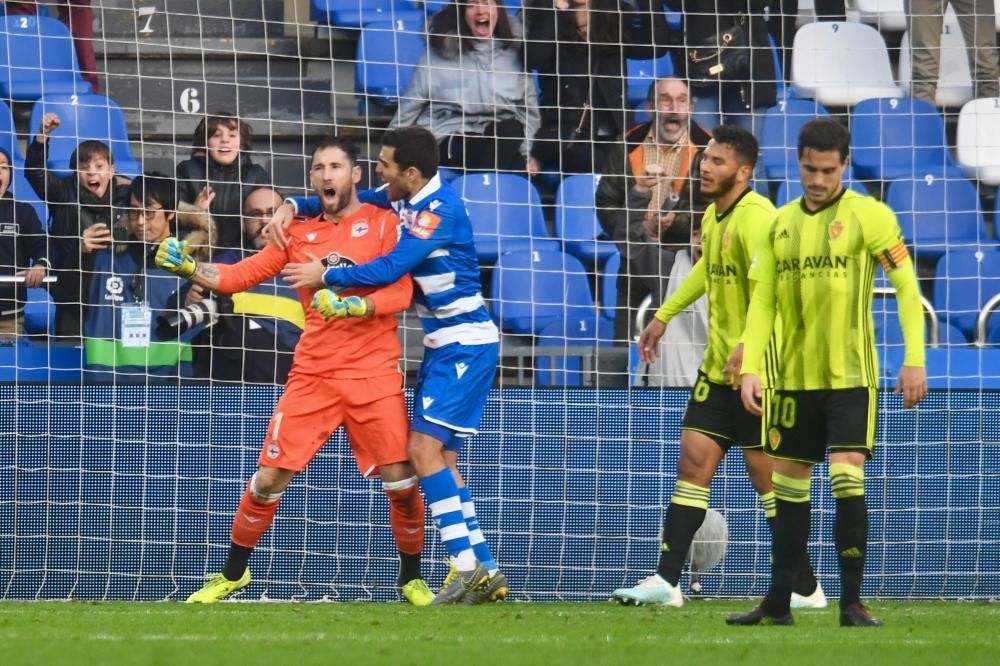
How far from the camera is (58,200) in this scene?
9.08 m

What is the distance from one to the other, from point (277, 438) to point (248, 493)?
0.31 meters

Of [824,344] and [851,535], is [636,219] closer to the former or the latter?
[824,344]

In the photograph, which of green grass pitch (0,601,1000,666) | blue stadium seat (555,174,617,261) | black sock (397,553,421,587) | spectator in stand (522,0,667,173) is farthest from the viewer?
spectator in stand (522,0,667,173)

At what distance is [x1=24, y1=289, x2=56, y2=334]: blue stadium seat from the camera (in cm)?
895

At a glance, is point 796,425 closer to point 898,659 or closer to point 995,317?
point 898,659

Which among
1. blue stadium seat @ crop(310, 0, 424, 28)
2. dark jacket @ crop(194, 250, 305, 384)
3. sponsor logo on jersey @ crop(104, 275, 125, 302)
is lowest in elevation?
dark jacket @ crop(194, 250, 305, 384)

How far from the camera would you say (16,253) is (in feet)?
29.9

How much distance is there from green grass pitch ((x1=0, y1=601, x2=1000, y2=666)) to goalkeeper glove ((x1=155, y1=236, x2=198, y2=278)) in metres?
1.46

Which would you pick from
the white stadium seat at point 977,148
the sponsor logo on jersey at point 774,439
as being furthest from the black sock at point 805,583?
the white stadium seat at point 977,148

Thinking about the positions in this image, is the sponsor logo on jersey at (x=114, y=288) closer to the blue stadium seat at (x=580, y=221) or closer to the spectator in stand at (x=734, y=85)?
the blue stadium seat at (x=580, y=221)

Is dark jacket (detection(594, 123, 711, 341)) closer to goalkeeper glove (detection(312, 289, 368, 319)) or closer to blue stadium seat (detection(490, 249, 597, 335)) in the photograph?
blue stadium seat (detection(490, 249, 597, 335))

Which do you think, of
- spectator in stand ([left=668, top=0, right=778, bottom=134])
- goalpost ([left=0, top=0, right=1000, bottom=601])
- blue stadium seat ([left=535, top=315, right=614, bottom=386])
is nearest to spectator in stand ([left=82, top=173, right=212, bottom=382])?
goalpost ([left=0, top=0, right=1000, bottom=601])

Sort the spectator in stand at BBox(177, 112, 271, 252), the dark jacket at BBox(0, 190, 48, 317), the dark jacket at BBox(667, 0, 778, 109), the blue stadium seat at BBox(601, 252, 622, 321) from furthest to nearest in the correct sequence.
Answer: the dark jacket at BBox(667, 0, 778, 109)
the blue stadium seat at BBox(601, 252, 622, 321)
the spectator in stand at BBox(177, 112, 271, 252)
the dark jacket at BBox(0, 190, 48, 317)

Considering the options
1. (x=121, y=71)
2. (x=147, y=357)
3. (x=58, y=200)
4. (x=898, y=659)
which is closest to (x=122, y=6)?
(x=121, y=71)
